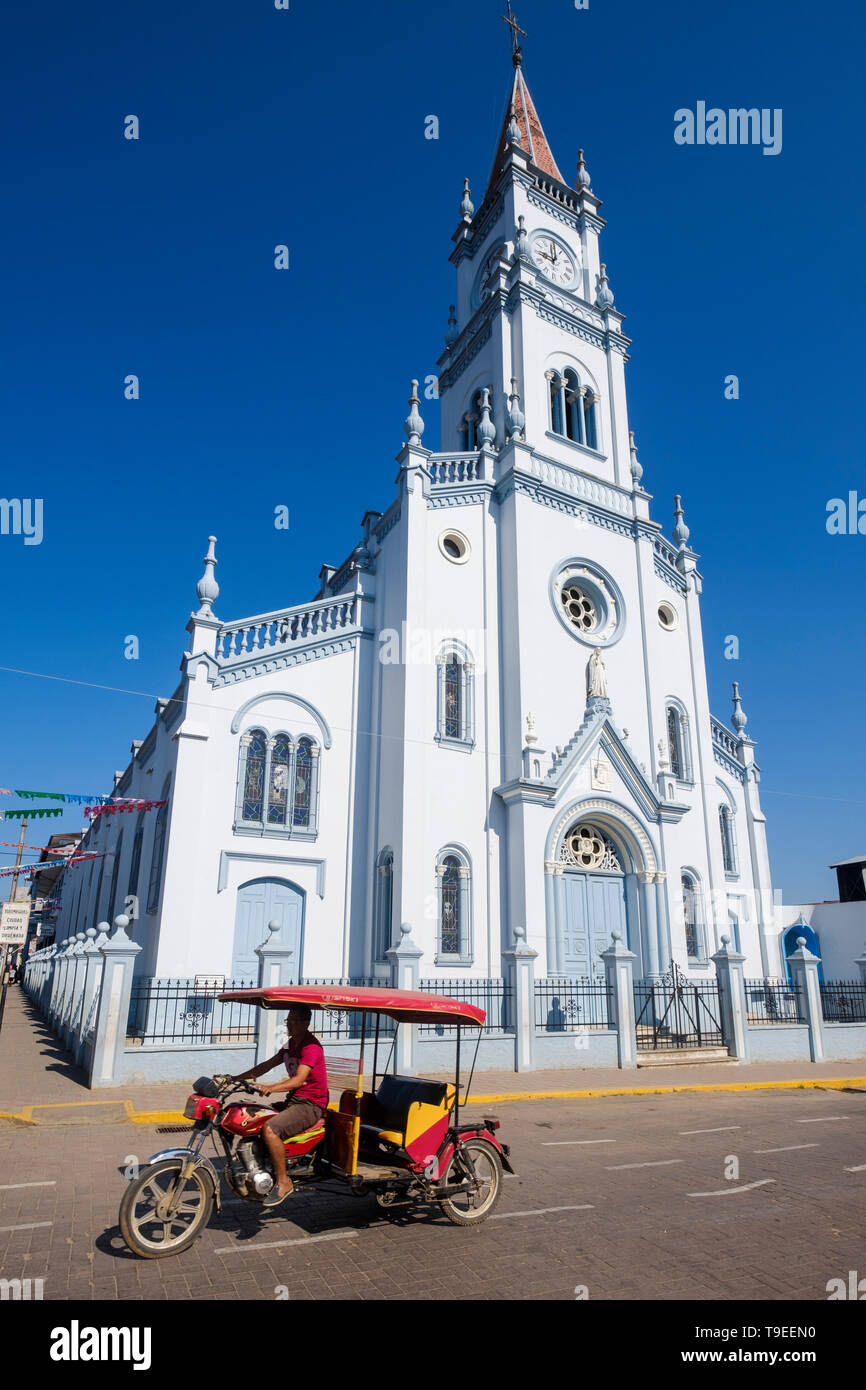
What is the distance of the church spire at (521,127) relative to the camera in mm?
30953

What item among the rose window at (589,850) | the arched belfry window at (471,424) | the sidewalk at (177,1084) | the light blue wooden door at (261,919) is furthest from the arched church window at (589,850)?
the arched belfry window at (471,424)

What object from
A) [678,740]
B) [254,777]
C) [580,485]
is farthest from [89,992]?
[580,485]

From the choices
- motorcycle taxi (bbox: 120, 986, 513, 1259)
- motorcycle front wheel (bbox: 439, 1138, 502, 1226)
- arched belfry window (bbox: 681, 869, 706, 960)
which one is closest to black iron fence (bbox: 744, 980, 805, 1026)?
arched belfry window (bbox: 681, 869, 706, 960)

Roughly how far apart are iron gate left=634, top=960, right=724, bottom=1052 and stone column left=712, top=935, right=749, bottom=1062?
0.79 feet

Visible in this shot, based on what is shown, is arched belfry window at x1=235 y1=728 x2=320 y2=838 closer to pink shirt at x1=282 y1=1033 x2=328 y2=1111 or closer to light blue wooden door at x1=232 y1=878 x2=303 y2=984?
light blue wooden door at x1=232 y1=878 x2=303 y2=984

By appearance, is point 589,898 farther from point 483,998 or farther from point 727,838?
point 727,838

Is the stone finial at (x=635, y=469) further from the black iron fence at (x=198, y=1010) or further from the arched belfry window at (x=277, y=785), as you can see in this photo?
the black iron fence at (x=198, y=1010)

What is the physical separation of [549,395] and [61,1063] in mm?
22463

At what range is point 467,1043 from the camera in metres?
15.6

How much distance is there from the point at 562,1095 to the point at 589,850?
8790mm

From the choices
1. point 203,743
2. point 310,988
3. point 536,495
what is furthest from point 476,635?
point 310,988

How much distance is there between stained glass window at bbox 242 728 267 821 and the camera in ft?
62.9

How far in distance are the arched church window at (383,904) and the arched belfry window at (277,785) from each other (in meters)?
1.84
